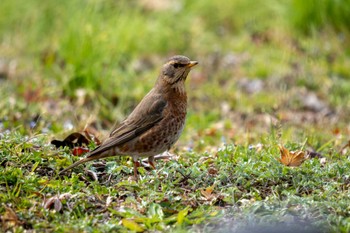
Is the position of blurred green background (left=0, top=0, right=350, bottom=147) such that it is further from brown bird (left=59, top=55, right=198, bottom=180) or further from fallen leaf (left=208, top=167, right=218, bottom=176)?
fallen leaf (left=208, top=167, right=218, bottom=176)

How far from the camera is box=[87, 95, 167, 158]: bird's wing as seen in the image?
6473 millimetres

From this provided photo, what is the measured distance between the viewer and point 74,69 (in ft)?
33.8

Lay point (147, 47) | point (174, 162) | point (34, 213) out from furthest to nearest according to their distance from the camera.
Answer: point (147, 47), point (174, 162), point (34, 213)

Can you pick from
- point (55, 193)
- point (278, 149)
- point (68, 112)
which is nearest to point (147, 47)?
point (68, 112)

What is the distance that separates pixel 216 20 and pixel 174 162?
295 inches

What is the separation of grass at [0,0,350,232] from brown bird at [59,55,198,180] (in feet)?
0.70

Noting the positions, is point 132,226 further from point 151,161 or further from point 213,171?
point 151,161

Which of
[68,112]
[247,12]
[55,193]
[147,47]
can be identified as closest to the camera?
[55,193]

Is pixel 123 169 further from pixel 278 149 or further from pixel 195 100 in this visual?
pixel 195 100

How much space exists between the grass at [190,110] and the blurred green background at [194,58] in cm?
3

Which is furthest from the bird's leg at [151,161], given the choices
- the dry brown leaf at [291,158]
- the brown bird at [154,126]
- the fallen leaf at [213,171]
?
the dry brown leaf at [291,158]

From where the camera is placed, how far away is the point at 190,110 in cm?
1022

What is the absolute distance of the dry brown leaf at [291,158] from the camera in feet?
20.5

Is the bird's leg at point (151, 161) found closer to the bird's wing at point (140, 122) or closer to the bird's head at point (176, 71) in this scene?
the bird's wing at point (140, 122)
